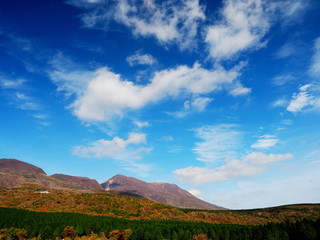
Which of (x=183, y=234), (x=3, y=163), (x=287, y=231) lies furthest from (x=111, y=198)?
(x=3, y=163)

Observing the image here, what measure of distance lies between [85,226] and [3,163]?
210549 millimetres

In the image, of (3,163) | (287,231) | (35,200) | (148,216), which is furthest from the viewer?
(3,163)

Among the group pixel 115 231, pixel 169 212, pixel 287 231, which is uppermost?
pixel 169 212

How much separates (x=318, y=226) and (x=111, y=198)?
39234 millimetres

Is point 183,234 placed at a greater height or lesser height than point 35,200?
lesser

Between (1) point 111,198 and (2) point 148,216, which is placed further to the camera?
(1) point 111,198

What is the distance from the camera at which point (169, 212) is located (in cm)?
4094

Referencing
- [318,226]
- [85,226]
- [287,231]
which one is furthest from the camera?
[85,226]

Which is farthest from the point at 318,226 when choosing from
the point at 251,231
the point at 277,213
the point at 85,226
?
the point at 277,213

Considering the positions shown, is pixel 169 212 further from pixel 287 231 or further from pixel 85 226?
pixel 287 231

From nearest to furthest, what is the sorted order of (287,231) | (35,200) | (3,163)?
(287,231) → (35,200) → (3,163)

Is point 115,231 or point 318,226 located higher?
point 318,226

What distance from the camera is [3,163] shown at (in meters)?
184

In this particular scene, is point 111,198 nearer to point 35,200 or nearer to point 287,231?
point 35,200
